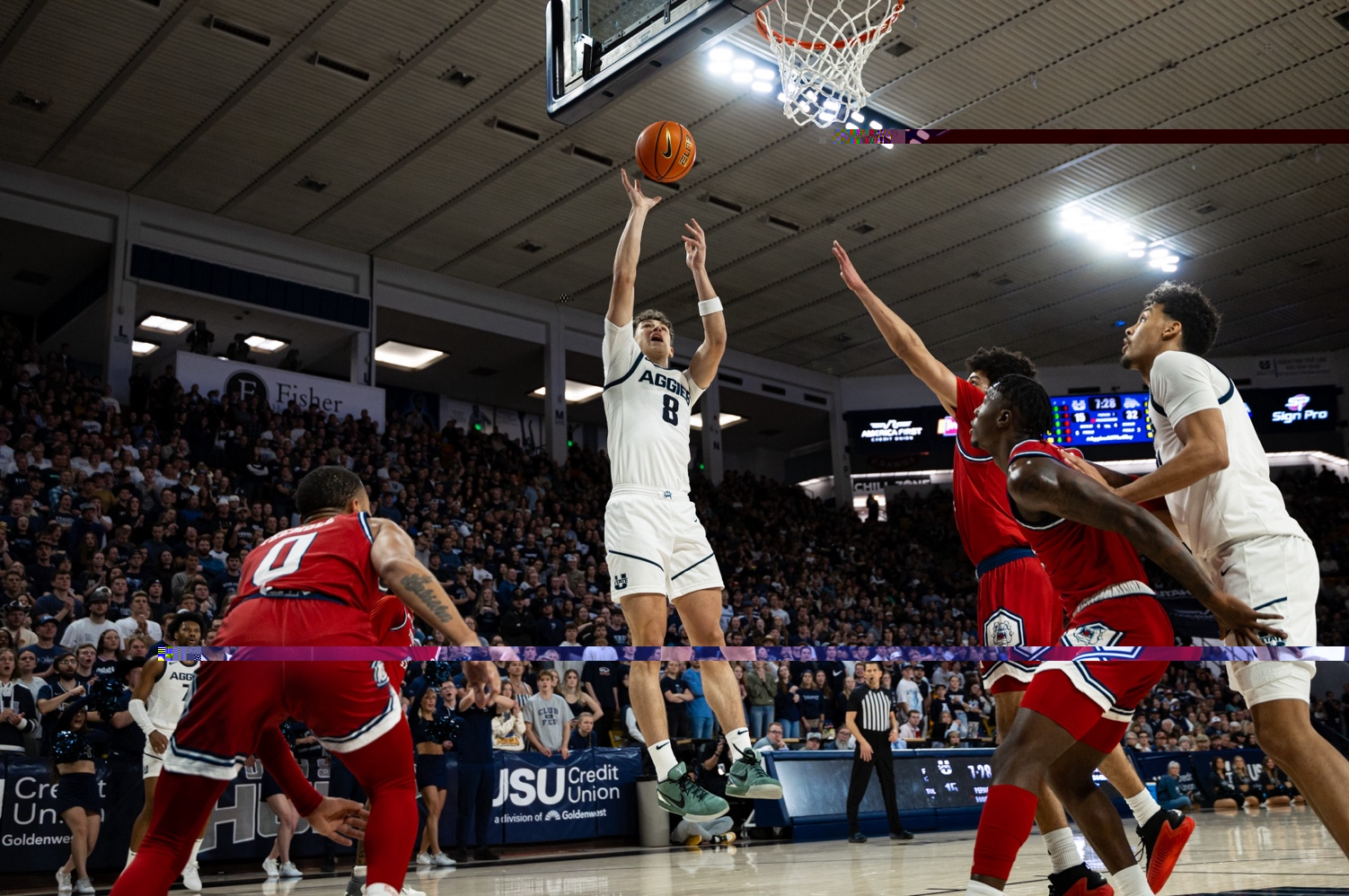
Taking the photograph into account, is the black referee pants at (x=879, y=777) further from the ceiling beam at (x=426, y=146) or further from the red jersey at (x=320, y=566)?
the ceiling beam at (x=426, y=146)

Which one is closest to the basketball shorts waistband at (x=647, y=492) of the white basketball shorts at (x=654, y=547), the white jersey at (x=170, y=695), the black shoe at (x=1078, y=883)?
the white basketball shorts at (x=654, y=547)

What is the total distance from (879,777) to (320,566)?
36.1ft

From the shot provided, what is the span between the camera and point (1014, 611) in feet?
18.7

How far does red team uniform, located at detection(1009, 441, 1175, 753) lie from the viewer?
166 inches

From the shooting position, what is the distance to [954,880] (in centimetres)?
795

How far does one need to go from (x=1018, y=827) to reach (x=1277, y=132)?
19.4m

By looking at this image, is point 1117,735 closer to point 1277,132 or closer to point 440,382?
point 1277,132

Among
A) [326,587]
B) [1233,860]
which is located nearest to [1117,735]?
[326,587]

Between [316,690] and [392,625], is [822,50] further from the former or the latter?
[316,690]

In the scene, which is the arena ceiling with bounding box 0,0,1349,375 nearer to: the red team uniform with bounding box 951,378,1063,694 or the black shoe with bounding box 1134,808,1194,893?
→ the red team uniform with bounding box 951,378,1063,694

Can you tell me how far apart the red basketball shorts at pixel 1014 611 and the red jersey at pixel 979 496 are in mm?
84

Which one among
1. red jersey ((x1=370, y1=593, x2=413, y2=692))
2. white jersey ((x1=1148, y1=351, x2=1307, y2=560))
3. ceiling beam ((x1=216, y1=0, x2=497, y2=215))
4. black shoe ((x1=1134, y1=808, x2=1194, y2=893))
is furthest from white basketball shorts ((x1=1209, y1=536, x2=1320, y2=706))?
ceiling beam ((x1=216, y1=0, x2=497, y2=215))

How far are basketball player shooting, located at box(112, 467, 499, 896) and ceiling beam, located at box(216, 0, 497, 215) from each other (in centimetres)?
1381

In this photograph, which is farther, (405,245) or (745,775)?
(405,245)
